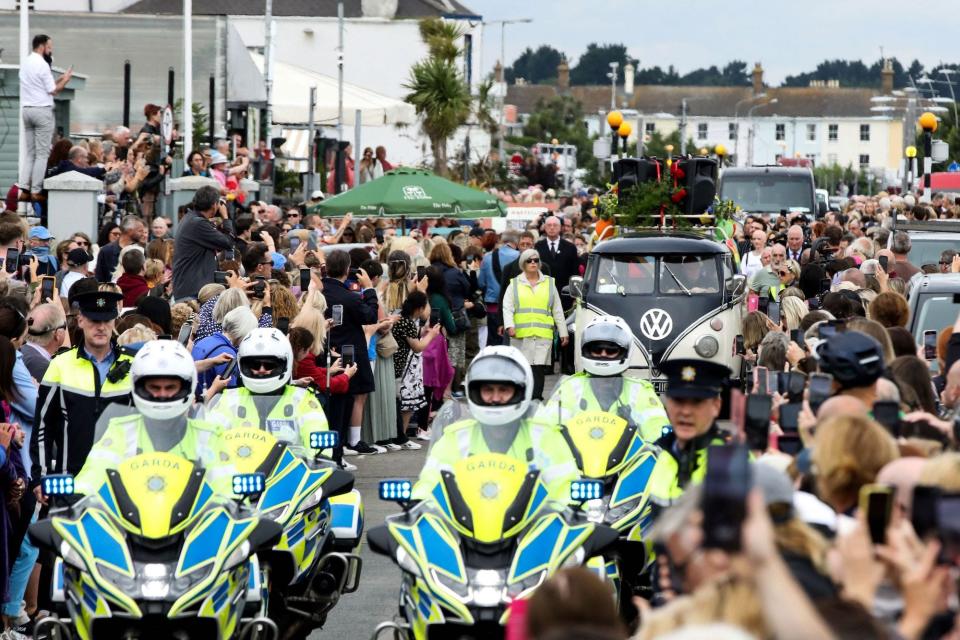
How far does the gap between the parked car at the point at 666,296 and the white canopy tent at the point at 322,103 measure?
22796 mm

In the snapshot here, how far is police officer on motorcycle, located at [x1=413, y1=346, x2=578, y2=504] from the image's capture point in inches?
344

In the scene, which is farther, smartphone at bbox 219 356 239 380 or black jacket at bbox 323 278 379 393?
black jacket at bbox 323 278 379 393

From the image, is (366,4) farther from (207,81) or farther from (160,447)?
(160,447)

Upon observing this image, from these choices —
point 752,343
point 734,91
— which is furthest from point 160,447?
point 734,91

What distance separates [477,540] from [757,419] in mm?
1358

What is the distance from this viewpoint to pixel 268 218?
23062 millimetres

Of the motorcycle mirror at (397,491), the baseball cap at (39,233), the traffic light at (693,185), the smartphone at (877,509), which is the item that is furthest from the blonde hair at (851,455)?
the traffic light at (693,185)

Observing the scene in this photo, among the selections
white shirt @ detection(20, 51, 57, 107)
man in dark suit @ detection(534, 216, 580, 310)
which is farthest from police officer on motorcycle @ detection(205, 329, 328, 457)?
man in dark suit @ detection(534, 216, 580, 310)

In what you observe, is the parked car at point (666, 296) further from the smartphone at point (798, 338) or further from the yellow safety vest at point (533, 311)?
the smartphone at point (798, 338)

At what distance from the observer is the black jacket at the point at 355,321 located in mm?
16625

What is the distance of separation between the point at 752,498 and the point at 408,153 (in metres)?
84.9

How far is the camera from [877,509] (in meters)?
5.20

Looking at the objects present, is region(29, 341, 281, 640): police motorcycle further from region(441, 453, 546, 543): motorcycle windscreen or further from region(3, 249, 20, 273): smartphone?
region(3, 249, 20, 273): smartphone

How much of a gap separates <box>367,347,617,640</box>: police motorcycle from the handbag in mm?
9285
